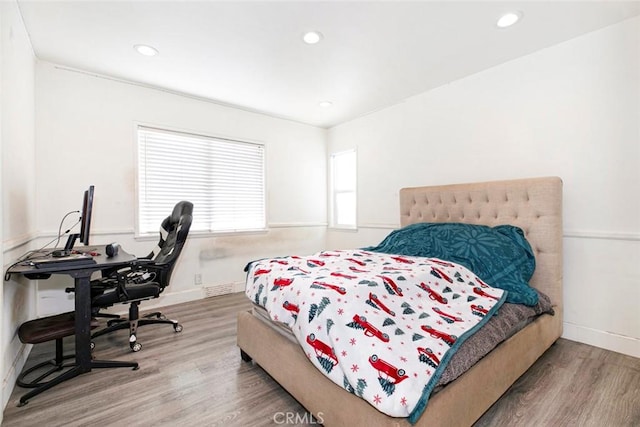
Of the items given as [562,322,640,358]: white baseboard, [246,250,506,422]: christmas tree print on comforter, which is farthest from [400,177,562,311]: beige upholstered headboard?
[246,250,506,422]: christmas tree print on comforter

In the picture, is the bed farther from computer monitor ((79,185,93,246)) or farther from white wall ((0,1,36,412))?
white wall ((0,1,36,412))

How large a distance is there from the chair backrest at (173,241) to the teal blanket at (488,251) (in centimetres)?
203

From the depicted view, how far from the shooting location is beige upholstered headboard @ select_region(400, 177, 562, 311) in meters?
2.38

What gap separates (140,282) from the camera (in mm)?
2516

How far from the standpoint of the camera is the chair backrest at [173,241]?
2.55m

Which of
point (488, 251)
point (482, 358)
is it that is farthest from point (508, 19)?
point (482, 358)

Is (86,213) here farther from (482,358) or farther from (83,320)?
(482,358)

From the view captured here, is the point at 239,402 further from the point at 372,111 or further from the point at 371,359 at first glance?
the point at 372,111

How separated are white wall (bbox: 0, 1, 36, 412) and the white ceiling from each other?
30cm

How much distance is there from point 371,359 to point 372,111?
3.68 metres

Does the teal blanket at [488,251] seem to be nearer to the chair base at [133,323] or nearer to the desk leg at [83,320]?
the chair base at [133,323]

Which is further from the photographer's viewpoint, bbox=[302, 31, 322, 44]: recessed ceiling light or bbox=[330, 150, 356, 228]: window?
bbox=[330, 150, 356, 228]: window

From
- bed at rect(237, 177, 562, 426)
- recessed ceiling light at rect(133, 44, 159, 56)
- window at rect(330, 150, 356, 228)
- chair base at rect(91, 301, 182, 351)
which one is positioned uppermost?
recessed ceiling light at rect(133, 44, 159, 56)

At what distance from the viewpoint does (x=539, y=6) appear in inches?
80.7
